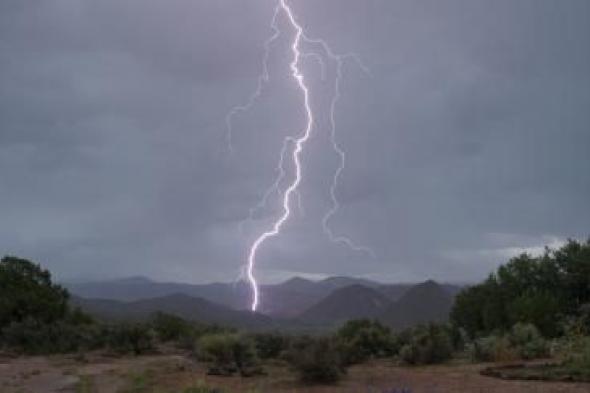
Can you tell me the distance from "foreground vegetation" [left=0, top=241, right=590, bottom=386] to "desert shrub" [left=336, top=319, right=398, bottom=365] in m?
0.03

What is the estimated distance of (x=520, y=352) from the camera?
2331 centimetres

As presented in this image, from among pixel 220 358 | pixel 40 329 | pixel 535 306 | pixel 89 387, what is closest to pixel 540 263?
pixel 535 306

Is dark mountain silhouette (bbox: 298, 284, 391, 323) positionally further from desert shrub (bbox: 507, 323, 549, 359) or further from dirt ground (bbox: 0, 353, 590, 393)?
dirt ground (bbox: 0, 353, 590, 393)

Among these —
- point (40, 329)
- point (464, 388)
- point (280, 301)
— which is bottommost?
point (464, 388)

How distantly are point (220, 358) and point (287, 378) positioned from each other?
2.50m

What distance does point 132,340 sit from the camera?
27.5 meters

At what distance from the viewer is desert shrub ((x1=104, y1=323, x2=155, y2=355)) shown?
27.2 m

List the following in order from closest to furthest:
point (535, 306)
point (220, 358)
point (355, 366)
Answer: point (220, 358), point (355, 366), point (535, 306)

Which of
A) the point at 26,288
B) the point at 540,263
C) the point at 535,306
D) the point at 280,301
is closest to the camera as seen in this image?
the point at 535,306

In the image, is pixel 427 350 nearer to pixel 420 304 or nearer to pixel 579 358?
pixel 579 358

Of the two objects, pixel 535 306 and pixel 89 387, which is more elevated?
pixel 535 306

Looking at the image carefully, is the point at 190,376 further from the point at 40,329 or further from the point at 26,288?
the point at 26,288

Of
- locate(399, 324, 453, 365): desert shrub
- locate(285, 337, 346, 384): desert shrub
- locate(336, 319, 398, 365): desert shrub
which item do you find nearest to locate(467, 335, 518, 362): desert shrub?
locate(399, 324, 453, 365): desert shrub

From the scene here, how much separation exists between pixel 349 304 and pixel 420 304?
32.8 feet
